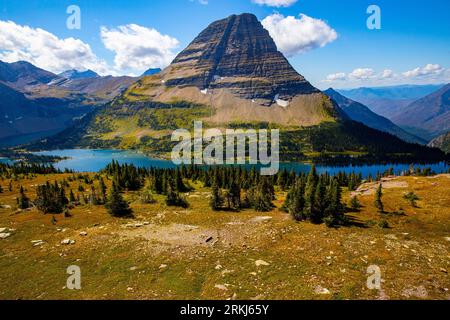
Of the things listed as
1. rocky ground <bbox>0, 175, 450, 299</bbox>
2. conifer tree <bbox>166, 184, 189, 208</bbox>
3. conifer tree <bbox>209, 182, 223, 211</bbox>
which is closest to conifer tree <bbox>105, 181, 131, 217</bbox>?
rocky ground <bbox>0, 175, 450, 299</bbox>

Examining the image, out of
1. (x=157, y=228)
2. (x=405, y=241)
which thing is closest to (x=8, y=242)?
(x=157, y=228)

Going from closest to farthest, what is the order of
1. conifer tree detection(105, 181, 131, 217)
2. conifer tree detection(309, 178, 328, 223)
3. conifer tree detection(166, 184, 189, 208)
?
conifer tree detection(309, 178, 328, 223) → conifer tree detection(105, 181, 131, 217) → conifer tree detection(166, 184, 189, 208)

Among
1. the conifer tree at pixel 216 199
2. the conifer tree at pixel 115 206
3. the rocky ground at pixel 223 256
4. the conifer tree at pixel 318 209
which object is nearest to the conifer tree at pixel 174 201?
the conifer tree at pixel 216 199

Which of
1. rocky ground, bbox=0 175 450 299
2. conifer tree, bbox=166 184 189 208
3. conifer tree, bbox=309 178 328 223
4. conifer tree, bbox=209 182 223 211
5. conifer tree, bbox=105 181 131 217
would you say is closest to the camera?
rocky ground, bbox=0 175 450 299

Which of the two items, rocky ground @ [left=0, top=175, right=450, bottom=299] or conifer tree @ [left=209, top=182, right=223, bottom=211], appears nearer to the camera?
rocky ground @ [left=0, top=175, right=450, bottom=299]

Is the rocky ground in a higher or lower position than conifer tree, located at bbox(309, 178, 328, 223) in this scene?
lower

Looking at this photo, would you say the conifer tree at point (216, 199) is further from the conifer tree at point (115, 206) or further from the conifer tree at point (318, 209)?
the conifer tree at point (318, 209)

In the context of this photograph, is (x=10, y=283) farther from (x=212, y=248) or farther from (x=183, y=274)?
(x=212, y=248)

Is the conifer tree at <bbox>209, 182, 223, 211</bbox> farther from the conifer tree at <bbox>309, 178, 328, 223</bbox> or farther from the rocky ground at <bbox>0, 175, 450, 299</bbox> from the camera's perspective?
the conifer tree at <bbox>309, 178, 328, 223</bbox>
